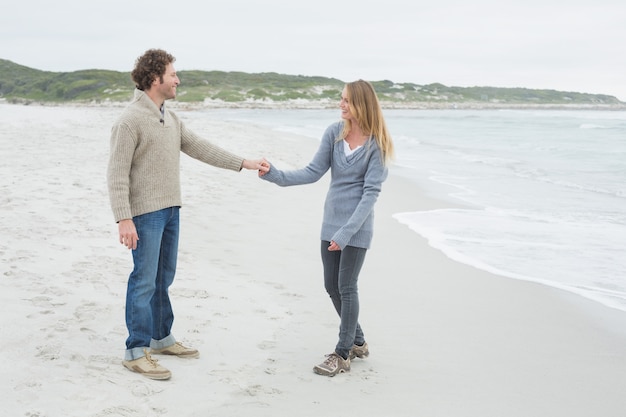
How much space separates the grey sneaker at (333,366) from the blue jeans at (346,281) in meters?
0.04

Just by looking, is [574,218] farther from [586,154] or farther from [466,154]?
[586,154]

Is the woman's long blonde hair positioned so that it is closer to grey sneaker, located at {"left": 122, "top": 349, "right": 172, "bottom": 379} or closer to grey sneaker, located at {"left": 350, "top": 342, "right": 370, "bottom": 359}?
grey sneaker, located at {"left": 350, "top": 342, "right": 370, "bottom": 359}

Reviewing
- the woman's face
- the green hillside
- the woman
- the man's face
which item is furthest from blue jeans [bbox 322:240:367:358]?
the green hillside

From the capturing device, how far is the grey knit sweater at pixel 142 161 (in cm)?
356

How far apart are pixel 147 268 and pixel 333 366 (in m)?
1.31

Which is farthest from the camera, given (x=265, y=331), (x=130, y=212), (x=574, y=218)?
(x=574, y=218)

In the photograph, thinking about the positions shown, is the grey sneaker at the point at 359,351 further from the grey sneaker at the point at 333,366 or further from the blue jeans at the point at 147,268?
the blue jeans at the point at 147,268

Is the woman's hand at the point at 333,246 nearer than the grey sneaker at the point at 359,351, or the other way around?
the woman's hand at the point at 333,246

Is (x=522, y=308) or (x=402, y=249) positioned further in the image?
(x=402, y=249)

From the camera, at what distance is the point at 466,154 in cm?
2230

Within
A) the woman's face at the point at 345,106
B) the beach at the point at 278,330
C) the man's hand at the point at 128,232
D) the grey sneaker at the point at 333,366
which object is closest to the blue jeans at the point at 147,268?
the man's hand at the point at 128,232

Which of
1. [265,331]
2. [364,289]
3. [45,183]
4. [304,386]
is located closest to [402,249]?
[364,289]

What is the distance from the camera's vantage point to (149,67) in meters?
3.69

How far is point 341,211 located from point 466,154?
750 inches
